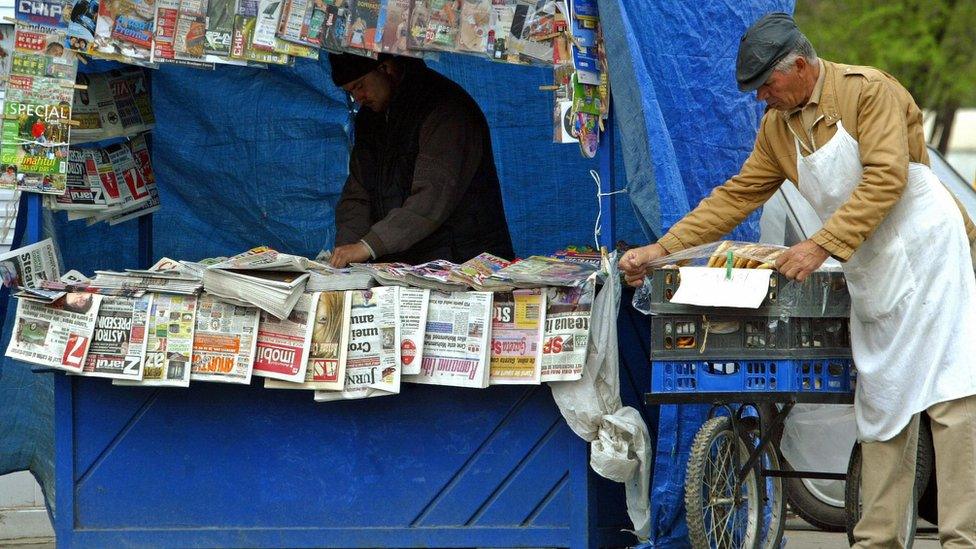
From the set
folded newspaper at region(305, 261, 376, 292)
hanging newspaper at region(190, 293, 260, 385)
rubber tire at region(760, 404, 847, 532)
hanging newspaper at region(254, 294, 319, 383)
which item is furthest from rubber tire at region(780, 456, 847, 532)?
hanging newspaper at region(190, 293, 260, 385)

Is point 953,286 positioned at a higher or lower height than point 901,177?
lower

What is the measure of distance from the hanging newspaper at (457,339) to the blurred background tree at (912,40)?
34.8 feet

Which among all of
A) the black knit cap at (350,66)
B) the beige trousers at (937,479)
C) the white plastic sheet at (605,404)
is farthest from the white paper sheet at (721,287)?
the black knit cap at (350,66)

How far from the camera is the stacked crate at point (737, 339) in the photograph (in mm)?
3861

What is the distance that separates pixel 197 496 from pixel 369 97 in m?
1.81

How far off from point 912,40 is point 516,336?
37.9 feet

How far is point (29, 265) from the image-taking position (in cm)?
429

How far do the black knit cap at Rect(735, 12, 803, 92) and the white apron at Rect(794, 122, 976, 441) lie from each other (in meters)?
0.29

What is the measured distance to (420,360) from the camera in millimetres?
4094

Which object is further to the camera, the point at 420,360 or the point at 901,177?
the point at 420,360

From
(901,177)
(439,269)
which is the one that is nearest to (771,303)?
(901,177)

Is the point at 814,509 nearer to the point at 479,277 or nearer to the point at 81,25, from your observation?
the point at 479,277

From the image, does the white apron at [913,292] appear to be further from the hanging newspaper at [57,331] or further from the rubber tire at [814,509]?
the hanging newspaper at [57,331]

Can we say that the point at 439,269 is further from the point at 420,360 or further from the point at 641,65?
the point at 641,65
